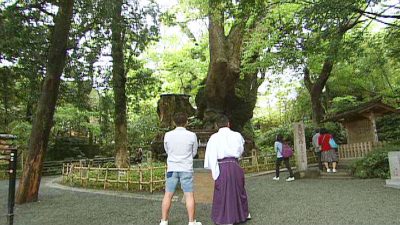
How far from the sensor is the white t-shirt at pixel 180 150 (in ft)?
15.4

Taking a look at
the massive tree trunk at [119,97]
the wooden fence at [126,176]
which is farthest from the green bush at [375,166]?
the massive tree trunk at [119,97]

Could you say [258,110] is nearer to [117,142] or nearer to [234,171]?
[117,142]

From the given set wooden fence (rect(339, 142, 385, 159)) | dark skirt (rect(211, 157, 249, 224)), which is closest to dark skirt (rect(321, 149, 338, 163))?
wooden fence (rect(339, 142, 385, 159))

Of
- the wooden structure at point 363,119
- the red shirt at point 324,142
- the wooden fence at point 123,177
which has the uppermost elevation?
the wooden structure at point 363,119

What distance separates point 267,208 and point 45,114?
237 inches

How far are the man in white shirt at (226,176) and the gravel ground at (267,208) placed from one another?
54cm

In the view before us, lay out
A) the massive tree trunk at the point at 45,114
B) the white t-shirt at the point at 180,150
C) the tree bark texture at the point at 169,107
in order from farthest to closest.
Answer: the tree bark texture at the point at 169,107 < the massive tree trunk at the point at 45,114 < the white t-shirt at the point at 180,150

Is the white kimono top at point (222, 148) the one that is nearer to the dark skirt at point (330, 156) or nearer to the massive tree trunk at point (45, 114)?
the massive tree trunk at point (45, 114)

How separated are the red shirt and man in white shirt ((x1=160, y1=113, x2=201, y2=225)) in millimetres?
7896

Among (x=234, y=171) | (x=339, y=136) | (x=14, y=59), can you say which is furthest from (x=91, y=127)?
(x=234, y=171)

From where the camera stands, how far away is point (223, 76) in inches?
555

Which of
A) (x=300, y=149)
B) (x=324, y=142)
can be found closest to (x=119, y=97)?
(x=300, y=149)

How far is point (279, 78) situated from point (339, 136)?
5.11 meters

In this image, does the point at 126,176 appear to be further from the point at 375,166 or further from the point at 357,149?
the point at 357,149
